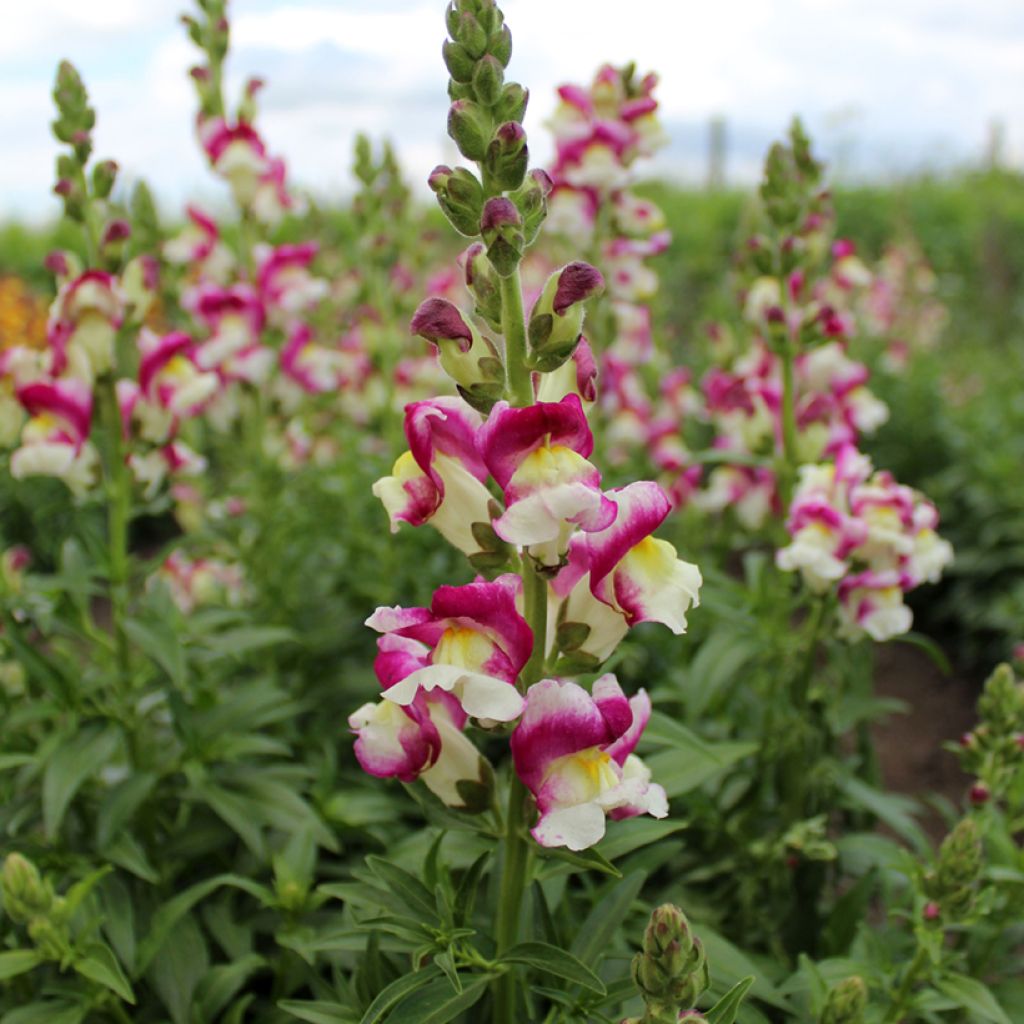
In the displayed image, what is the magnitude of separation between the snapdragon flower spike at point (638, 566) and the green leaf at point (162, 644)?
1149 mm

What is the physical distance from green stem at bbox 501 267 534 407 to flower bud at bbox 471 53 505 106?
25cm

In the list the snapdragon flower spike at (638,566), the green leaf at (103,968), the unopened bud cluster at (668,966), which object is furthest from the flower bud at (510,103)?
the green leaf at (103,968)

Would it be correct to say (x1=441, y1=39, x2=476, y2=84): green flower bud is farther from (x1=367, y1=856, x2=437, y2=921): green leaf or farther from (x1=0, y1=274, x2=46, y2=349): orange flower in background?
(x1=0, y1=274, x2=46, y2=349): orange flower in background

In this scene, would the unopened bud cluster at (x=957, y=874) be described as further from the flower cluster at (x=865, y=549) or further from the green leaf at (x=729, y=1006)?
the flower cluster at (x=865, y=549)

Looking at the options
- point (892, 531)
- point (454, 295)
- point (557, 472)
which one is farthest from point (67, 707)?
point (454, 295)

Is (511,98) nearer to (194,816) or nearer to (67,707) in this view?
(67,707)

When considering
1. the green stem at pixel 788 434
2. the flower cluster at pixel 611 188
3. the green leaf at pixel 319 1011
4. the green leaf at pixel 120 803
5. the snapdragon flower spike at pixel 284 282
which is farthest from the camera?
the snapdragon flower spike at pixel 284 282

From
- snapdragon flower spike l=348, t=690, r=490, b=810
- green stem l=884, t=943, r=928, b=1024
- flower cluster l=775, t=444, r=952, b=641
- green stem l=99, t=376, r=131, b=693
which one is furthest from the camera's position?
green stem l=99, t=376, r=131, b=693

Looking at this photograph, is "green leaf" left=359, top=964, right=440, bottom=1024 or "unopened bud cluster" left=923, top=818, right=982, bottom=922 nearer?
"green leaf" left=359, top=964, right=440, bottom=1024

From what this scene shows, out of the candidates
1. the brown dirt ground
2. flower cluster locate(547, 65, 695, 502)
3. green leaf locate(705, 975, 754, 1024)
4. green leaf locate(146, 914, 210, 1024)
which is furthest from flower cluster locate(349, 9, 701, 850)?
the brown dirt ground

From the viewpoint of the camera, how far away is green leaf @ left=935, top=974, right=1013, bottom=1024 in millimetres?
1754

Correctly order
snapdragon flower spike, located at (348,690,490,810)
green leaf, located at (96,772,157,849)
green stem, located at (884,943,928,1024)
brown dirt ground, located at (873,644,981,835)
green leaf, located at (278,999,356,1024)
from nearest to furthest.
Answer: snapdragon flower spike, located at (348,690,490,810), green leaf, located at (278,999,356,1024), green stem, located at (884,943,928,1024), green leaf, located at (96,772,157,849), brown dirt ground, located at (873,644,981,835)

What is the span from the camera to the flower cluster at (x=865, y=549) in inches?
89.0

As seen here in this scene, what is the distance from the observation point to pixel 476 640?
1.35 metres
